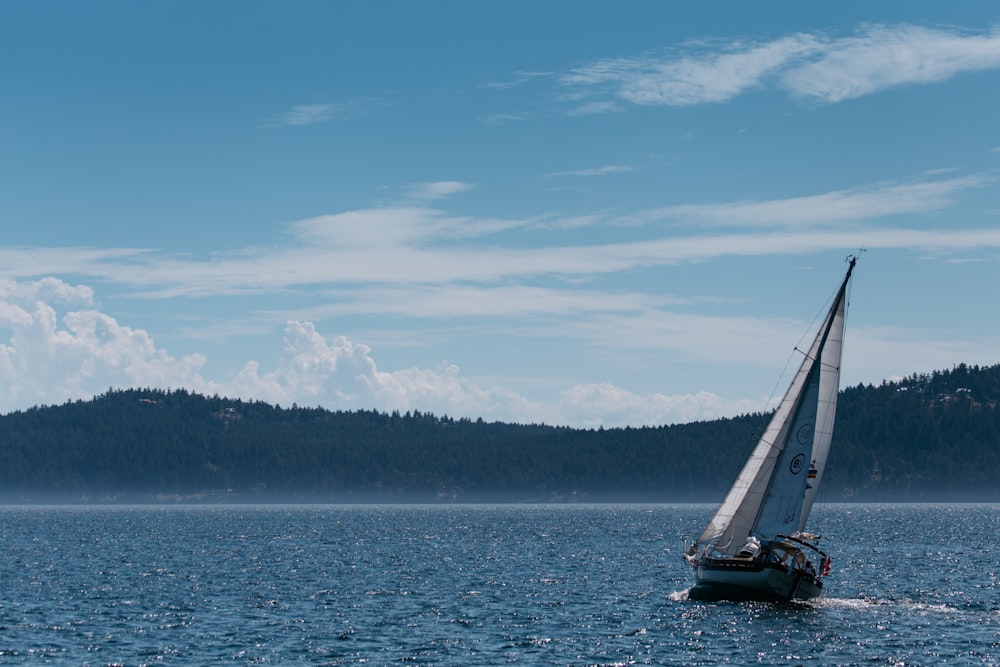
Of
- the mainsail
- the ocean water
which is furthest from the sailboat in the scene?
the ocean water

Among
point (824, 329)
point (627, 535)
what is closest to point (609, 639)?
point (824, 329)

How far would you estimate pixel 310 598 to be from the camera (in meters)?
69.7

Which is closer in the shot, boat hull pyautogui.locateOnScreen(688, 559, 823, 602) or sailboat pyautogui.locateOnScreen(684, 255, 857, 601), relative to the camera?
sailboat pyautogui.locateOnScreen(684, 255, 857, 601)

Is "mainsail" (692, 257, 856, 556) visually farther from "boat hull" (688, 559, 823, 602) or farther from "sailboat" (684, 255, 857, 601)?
"boat hull" (688, 559, 823, 602)

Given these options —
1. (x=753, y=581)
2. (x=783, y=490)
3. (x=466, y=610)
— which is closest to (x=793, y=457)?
(x=783, y=490)

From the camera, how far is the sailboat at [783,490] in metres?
61.6

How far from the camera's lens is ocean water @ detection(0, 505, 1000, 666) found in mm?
50562

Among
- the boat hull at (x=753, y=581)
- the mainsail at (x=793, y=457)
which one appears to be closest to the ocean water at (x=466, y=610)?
the boat hull at (x=753, y=581)

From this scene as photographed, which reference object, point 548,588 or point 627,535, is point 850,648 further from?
point 627,535

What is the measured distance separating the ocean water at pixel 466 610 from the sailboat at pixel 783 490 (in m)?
1.86

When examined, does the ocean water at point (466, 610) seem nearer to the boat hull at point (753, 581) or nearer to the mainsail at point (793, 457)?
the boat hull at point (753, 581)

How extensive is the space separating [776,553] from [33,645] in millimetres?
35903

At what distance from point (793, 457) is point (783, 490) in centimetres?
172

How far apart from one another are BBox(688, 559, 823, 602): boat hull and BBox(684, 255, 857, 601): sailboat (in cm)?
5
